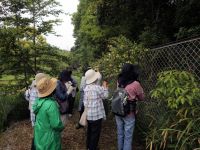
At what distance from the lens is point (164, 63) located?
7.09m

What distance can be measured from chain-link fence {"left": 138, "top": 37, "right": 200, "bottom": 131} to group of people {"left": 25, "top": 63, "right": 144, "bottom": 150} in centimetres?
55

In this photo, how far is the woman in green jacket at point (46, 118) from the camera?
18.2 feet

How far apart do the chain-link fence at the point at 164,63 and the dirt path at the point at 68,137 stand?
1.23 metres

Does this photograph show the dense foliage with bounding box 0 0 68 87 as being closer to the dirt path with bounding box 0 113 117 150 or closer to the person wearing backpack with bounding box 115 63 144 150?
the dirt path with bounding box 0 113 117 150

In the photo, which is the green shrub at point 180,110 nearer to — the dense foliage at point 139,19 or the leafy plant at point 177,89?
the leafy plant at point 177,89

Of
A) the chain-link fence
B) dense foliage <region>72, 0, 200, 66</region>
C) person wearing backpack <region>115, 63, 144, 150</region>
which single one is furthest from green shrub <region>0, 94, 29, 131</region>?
person wearing backpack <region>115, 63, 144, 150</region>

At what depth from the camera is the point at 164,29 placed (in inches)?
587

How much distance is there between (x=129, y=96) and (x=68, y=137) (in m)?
3.12

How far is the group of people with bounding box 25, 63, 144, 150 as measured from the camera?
5.60 meters

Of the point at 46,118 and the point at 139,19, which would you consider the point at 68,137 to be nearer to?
the point at 46,118

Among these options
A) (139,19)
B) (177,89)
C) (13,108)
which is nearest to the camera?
(177,89)

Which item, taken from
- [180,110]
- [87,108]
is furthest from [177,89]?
[87,108]

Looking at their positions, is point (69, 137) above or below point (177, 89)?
below

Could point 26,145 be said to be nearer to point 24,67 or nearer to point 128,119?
point 128,119
